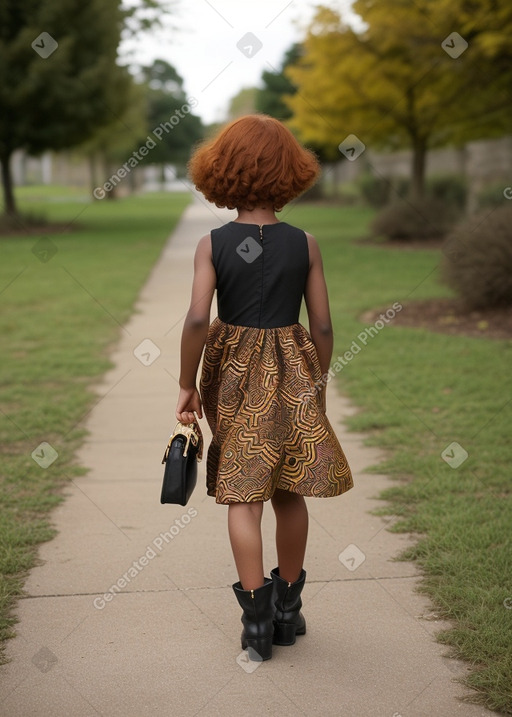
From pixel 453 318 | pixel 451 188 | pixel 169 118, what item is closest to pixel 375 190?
pixel 451 188

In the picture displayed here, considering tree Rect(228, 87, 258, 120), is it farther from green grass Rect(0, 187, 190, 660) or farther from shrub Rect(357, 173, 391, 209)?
green grass Rect(0, 187, 190, 660)

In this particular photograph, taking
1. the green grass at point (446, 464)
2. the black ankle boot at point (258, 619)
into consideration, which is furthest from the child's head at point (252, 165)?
the green grass at point (446, 464)

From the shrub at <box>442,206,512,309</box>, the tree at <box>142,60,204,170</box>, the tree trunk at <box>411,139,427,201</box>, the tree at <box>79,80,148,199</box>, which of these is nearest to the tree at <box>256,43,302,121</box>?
the tree at <box>79,80,148,199</box>

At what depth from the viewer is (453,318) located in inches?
378

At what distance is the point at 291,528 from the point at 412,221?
54.2 ft

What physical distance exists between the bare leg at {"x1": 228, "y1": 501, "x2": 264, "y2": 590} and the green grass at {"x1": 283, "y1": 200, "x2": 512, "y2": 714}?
71cm

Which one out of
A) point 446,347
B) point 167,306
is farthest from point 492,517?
point 167,306

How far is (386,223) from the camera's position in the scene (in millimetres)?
19031

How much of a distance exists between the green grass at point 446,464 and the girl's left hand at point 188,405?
1.14m

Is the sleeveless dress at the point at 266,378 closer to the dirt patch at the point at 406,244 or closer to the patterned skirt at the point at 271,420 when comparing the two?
the patterned skirt at the point at 271,420

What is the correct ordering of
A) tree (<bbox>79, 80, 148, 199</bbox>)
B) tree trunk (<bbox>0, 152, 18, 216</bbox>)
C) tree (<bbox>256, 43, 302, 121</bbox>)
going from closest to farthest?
tree trunk (<bbox>0, 152, 18, 216</bbox>), tree (<bbox>79, 80, 148, 199</bbox>), tree (<bbox>256, 43, 302, 121</bbox>)

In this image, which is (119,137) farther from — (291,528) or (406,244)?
(291,528)

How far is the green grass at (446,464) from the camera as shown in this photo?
122 inches

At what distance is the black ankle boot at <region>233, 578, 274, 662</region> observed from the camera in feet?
9.41
